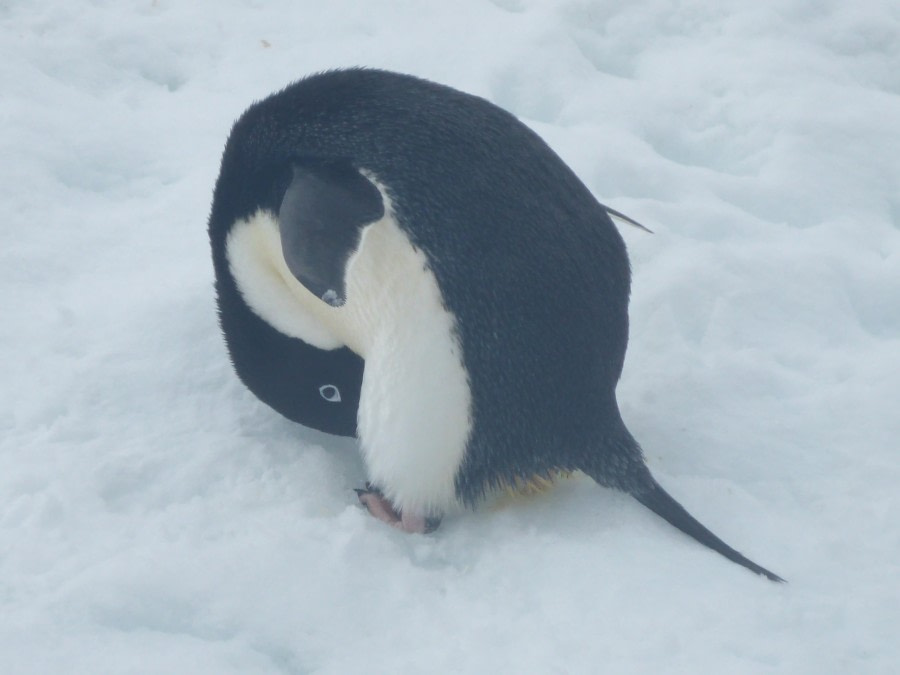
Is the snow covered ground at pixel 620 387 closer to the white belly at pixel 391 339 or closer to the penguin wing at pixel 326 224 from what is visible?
the white belly at pixel 391 339

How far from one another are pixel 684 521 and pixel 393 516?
1.77ft

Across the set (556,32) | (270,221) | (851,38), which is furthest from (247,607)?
(851,38)

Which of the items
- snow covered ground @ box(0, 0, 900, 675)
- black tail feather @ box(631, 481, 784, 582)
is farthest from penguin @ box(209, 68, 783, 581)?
snow covered ground @ box(0, 0, 900, 675)

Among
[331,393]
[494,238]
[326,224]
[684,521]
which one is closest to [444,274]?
[494,238]

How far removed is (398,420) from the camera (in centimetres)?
185

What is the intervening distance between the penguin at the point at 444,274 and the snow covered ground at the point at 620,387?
0.44ft

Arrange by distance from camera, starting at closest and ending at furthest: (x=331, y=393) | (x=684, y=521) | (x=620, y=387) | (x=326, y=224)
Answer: (x=326, y=224) → (x=684, y=521) → (x=331, y=393) → (x=620, y=387)

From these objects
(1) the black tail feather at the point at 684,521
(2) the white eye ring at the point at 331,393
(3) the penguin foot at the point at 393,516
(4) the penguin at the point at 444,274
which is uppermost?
(4) the penguin at the point at 444,274

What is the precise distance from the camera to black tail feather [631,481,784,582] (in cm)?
176

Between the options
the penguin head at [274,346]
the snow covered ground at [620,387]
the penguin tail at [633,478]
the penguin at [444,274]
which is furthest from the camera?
the penguin head at [274,346]

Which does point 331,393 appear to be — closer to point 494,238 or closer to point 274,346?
point 274,346

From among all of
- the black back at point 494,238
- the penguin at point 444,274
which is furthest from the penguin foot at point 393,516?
the black back at point 494,238

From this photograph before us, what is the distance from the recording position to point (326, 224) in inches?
64.6

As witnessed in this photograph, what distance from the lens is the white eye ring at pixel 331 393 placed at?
6.60ft
